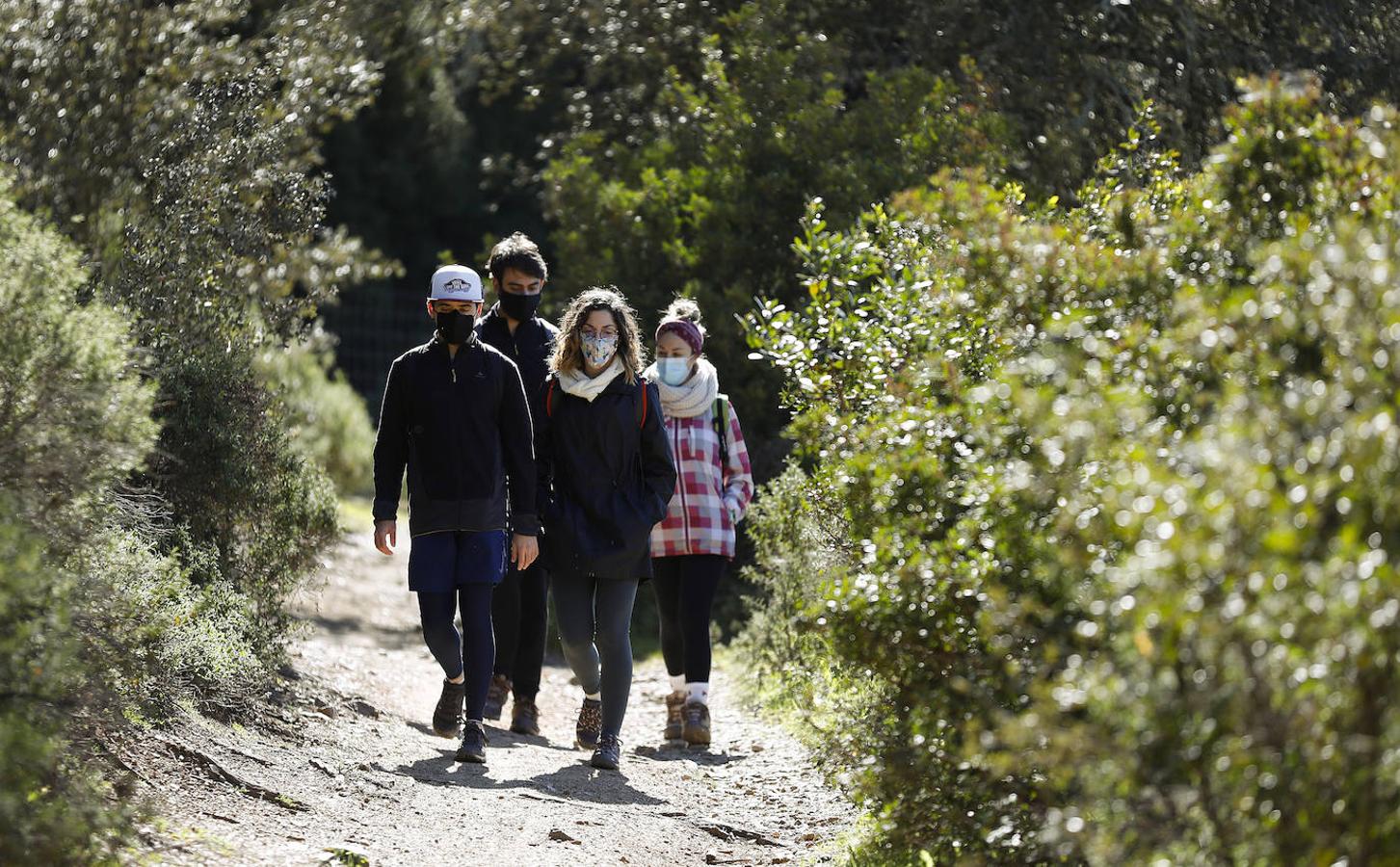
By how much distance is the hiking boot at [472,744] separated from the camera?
6883 mm

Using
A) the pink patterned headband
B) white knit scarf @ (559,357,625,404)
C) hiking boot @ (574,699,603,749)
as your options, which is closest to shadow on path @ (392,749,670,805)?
hiking boot @ (574,699,603,749)

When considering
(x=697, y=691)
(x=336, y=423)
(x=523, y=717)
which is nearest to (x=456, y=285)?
(x=523, y=717)

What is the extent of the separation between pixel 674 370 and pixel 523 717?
5.76 feet

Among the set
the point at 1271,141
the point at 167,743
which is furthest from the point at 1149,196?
the point at 167,743

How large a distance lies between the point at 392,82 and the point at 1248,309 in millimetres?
23351

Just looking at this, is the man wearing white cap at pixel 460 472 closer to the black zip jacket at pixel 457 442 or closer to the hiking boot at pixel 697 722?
the black zip jacket at pixel 457 442

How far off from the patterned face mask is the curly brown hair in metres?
0.05

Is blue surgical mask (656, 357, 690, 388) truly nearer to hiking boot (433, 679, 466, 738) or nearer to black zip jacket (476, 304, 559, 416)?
black zip jacket (476, 304, 559, 416)

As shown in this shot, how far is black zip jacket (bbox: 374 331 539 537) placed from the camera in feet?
22.1

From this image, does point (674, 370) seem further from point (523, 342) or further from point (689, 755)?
point (689, 755)

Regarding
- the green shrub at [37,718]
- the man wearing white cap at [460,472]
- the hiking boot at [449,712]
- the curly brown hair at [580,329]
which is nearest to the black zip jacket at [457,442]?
the man wearing white cap at [460,472]

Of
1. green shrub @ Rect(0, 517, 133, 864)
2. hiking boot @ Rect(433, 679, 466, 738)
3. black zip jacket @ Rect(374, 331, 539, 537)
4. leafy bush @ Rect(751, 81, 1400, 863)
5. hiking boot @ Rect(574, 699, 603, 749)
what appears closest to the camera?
leafy bush @ Rect(751, 81, 1400, 863)

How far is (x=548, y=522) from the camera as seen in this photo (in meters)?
7.11

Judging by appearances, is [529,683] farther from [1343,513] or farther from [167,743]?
[1343,513]
